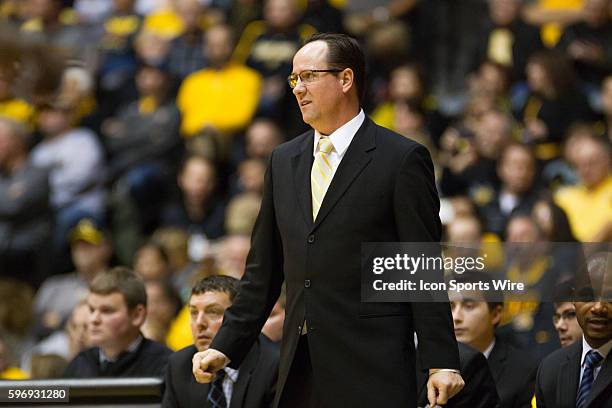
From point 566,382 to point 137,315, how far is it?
218 centimetres

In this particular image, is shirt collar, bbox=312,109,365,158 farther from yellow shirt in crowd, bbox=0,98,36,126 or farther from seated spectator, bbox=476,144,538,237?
yellow shirt in crowd, bbox=0,98,36,126

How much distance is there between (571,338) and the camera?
198 inches

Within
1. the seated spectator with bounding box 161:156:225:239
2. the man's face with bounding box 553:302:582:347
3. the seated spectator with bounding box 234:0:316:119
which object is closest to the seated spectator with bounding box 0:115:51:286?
the seated spectator with bounding box 161:156:225:239

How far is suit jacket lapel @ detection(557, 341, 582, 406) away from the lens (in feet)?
14.5

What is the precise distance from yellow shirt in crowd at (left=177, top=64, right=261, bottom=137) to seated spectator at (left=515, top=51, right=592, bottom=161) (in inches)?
88.6

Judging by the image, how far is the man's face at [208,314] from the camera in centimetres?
510

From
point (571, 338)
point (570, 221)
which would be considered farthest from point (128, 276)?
point (570, 221)

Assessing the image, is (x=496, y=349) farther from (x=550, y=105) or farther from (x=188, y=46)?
(x=188, y=46)

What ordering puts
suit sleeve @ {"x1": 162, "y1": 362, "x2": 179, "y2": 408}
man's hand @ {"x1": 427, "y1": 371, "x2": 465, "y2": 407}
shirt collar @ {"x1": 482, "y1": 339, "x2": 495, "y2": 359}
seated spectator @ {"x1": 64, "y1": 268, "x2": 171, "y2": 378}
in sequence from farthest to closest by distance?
seated spectator @ {"x1": 64, "y1": 268, "x2": 171, "y2": 378} → shirt collar @ {"x1": 482, "y1": 339, "x2": 495, "y2": 359} → suit sleeve @ {"x1": 162, "y1": 362, "x2": 179, "y2": 408} → man's hand @ {"x1": 427, "y1": 371, "x2": 465, "y2": 407}

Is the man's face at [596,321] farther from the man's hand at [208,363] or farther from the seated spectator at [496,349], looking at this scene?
the man's hand at [208,363]

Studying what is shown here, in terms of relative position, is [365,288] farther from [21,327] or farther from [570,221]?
[21,327]

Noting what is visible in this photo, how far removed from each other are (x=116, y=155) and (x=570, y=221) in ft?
13.7

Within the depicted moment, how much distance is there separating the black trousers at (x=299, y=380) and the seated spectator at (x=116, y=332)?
5.68ft

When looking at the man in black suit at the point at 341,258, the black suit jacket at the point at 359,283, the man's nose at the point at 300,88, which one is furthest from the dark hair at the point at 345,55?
the black suit jacket at the point at 359,283
